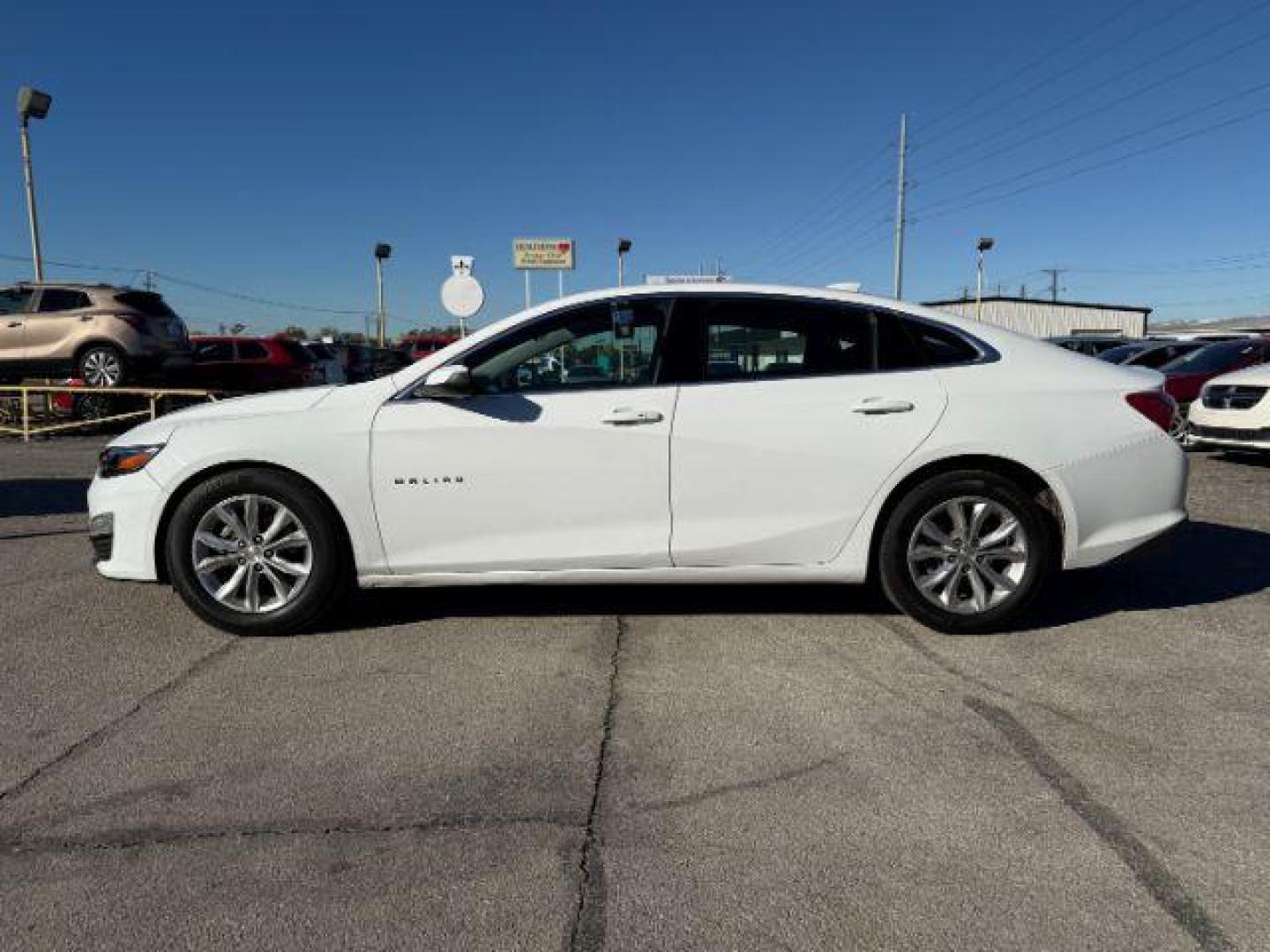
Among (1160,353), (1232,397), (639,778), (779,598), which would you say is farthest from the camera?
(1160,353)

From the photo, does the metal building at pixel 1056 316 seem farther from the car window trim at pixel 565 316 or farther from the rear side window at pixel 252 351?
the car window trim at pixel 565 316

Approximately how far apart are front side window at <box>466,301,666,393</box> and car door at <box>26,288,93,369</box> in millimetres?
11406

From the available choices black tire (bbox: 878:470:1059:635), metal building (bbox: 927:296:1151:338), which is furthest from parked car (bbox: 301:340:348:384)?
metal building (bbox: 927:296:1151:338)

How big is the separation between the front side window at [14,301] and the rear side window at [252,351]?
3.10 metres

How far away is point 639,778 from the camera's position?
2609 mm

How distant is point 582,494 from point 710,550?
→ 25.2 inches

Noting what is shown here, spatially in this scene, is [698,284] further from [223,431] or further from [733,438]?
[223,431]

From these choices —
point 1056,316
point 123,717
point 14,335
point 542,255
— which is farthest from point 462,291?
point 1056,316

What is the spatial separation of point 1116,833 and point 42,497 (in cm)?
861

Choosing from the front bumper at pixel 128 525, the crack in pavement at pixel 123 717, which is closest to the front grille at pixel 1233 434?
the crack in pavement at pixel 123 717

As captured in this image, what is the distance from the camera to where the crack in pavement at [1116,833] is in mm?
1942

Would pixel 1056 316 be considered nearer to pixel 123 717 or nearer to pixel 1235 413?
pixel 1235 413

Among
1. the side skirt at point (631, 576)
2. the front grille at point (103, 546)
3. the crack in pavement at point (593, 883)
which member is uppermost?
the front grille at point (103, 546)

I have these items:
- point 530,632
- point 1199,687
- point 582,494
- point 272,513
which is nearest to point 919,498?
point 1199,687
